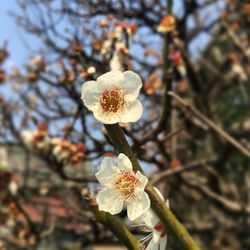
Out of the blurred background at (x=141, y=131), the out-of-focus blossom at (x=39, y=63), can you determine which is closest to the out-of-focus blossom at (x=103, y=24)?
the blurred background at (x=141, y=131)

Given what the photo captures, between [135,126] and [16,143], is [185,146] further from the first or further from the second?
[135,126]

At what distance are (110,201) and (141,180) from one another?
0.14 meters

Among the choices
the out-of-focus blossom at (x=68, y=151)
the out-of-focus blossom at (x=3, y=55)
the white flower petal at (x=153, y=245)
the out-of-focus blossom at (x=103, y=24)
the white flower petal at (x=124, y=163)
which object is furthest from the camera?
the out-of-focus blossom at (x=3, y=55)

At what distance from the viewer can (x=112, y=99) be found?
1.57m

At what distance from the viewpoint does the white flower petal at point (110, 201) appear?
1.53 metres

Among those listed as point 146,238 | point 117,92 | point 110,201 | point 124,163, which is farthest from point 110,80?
point 146,238

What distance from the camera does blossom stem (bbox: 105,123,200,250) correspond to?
4.83 ft

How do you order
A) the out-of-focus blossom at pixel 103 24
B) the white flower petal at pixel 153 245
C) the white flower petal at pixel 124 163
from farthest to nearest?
the out-of-focus blossom at pixel 103 24 < the white flower petal at pixel 153 245 < the white flower petal at pixel 124 163

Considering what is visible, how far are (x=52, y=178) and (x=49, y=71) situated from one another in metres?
2.80

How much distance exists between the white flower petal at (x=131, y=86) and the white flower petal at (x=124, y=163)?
0.62 feet

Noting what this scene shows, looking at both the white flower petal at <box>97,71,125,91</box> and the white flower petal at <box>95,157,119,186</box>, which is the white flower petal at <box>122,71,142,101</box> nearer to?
the white flower petal at <box>97,71,125,91</box>

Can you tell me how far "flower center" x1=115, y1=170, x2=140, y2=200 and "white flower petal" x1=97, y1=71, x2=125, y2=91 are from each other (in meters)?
0.26

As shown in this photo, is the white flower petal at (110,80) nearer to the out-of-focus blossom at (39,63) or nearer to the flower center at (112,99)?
the flower center at (112,99)

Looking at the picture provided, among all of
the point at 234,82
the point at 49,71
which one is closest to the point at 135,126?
the point at 49,71
